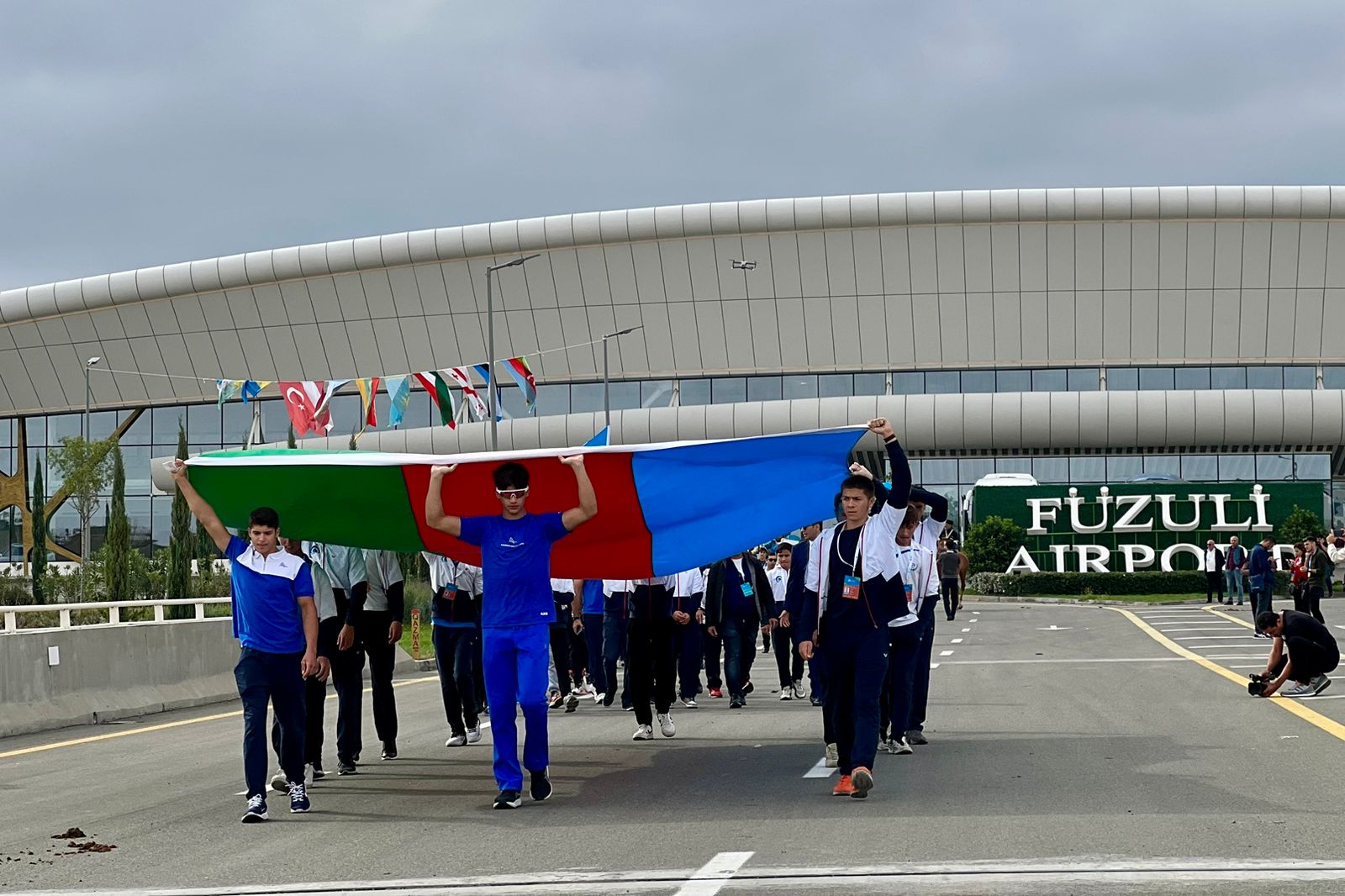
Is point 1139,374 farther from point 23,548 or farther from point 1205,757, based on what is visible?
point 1205,757

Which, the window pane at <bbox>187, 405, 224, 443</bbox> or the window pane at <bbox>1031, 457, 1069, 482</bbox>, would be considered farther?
the window pane at <bbox>187, 405, 224, 443</bbox>

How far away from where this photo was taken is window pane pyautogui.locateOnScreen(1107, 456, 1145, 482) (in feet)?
194

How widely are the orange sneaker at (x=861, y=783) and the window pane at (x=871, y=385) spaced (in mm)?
51178

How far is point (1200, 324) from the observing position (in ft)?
194

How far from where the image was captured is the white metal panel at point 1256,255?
58219 mm

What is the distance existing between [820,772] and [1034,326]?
166 feet

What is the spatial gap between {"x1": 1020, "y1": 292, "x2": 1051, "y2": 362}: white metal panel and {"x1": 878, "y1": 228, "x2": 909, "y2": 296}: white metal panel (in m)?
4.14

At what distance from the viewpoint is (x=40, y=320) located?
219ft

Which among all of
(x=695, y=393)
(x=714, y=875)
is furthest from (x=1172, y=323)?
(x=714, y=875)

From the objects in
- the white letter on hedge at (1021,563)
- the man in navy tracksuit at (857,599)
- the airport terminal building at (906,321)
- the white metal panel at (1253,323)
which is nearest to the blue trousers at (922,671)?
the man in navy tracksuit at (857,599)

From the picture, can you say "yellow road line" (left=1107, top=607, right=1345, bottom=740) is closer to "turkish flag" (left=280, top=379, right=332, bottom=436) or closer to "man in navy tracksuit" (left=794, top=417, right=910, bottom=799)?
"man in navy tracksuit" (left=794, top=417, right=910, bottom=799)

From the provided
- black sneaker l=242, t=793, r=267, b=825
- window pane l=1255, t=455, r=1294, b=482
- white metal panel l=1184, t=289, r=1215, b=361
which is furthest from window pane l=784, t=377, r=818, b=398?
black sneaker l=242, t=793, r=267, b=825

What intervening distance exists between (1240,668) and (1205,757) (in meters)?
9.47

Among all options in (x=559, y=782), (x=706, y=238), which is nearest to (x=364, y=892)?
(x=559, y=782)
